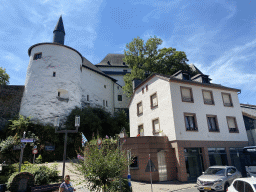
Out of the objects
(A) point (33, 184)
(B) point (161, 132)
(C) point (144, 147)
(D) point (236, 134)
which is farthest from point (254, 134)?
(A) point (33, 184)

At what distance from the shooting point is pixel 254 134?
19.6 metres

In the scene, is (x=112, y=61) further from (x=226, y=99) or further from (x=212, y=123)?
(x=212, y=123)

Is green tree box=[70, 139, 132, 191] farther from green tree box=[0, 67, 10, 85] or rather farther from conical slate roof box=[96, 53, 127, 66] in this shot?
conical slate roof box=[96, 53, 127, 66]

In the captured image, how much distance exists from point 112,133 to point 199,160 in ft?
49.0

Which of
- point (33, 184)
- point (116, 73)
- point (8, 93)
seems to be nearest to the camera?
point (33, 184)

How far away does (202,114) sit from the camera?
16594 mm

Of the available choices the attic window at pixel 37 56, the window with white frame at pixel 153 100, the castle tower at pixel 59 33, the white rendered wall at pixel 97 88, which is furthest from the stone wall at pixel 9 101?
the window with white frame at pixel 153 100

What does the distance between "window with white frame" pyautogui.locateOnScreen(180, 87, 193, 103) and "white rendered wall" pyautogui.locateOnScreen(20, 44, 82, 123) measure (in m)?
16.2

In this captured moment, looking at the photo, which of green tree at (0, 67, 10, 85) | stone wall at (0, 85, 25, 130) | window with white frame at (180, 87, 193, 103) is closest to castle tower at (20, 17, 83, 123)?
stone wall at (0, 85, 25, 130)

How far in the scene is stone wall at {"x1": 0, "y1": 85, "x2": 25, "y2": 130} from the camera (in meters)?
23.9

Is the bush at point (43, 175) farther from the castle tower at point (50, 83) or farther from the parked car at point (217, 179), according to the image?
the castle tower at point (50, 83)

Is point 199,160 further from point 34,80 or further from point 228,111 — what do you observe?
point 34,80

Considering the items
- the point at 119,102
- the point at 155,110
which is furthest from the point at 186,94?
the point at 119,102

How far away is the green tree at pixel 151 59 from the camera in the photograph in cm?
2855
